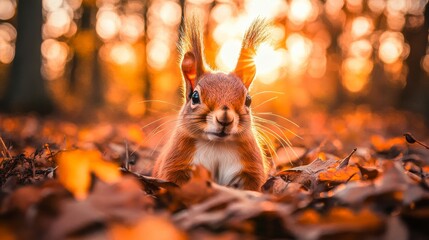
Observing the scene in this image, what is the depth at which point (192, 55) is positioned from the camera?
259 cm

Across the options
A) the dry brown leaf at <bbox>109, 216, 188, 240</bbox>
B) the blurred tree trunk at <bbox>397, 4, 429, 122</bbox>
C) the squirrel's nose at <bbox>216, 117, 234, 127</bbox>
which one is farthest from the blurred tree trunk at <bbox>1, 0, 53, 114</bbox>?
the dry brown leaf at <bbox>109, 216, 188, 240</bbox>

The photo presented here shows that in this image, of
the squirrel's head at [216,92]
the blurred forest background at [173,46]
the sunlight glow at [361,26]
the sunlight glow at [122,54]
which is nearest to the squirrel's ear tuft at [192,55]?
the squirrel's head at [216,92]

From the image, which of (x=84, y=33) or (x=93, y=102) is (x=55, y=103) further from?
(x=93, y=102)

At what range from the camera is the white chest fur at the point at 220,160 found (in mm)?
2244

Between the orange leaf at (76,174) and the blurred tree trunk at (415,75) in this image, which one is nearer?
the orange leaf at (76,174)

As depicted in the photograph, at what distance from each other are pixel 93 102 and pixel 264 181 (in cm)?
2151

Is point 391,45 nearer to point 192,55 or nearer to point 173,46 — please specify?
point 173,46

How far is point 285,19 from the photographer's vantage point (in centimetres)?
1839

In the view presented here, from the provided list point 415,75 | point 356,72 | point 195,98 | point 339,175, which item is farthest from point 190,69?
point 356,72

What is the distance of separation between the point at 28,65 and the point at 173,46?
11581 millimetres

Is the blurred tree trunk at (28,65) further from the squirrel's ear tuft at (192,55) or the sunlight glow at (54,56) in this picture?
the sunlight glow at (54,56)

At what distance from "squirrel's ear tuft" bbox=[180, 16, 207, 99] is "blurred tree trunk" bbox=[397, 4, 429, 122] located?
9963 millimetres

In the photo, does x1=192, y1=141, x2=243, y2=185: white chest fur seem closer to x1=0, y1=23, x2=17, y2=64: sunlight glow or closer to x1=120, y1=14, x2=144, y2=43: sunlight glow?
x1=120, y1=14, x2=144, y2=43: sunlight glow

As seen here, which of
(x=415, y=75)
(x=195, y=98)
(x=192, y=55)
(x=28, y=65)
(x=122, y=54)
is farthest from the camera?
(x=122, y=54)
